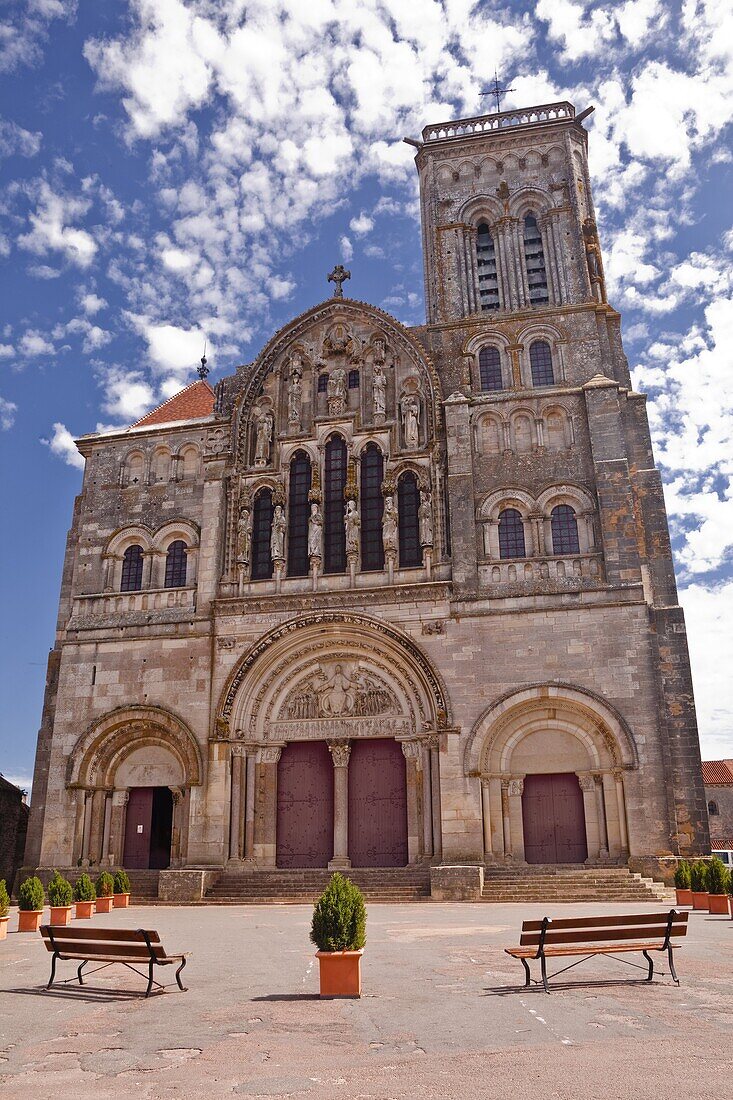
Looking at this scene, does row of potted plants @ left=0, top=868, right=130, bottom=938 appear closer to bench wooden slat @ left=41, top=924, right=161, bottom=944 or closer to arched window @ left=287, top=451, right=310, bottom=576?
bench wooden slat @ left=41, top=924, right=161, bottom=944

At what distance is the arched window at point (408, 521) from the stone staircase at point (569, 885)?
8943 millimetres

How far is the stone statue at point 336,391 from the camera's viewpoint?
28844mm

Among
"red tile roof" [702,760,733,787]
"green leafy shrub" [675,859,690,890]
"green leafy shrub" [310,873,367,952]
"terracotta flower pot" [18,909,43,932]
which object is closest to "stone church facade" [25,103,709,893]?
"green leafy shrub" [675,859,690,890]

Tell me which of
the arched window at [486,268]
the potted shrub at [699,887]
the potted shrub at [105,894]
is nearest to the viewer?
the potted shrub at [699,887]

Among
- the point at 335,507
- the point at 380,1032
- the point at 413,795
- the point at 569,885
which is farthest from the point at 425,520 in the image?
the point at 380,1032

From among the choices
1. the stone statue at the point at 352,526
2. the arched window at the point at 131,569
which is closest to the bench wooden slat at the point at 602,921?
the stone statue at the point at 352,526

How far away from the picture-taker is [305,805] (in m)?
25.6

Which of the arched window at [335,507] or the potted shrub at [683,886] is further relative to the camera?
the arched window at [335,507]

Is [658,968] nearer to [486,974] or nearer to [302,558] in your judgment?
[486,974]

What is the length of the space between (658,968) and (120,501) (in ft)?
76.2

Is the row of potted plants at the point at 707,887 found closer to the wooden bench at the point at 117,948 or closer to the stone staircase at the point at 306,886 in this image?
the stone staircase at the point at 306,886

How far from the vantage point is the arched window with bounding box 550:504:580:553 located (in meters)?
25.5

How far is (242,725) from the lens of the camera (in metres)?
25.7

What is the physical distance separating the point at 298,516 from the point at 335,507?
4.11ft
